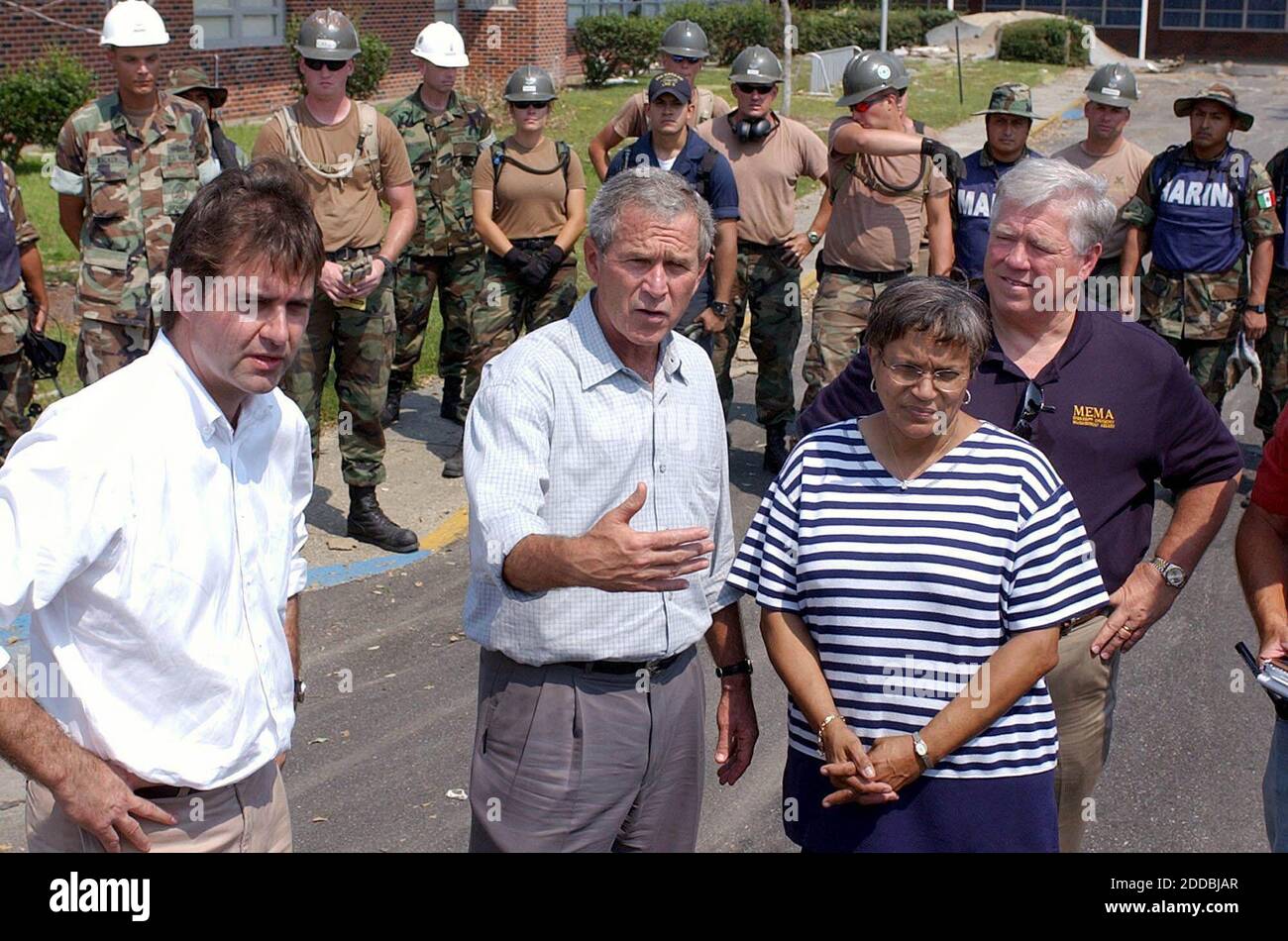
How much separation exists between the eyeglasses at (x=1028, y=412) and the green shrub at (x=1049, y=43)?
36195 millimetres

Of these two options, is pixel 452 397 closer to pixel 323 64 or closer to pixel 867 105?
pixel 323 64

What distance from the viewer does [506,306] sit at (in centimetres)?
890

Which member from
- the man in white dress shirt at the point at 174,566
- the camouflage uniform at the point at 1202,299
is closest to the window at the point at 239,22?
the camouflage uniform at the point at 1202,299

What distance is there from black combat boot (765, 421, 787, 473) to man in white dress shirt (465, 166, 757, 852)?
211 inches

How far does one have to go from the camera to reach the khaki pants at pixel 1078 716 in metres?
3.96

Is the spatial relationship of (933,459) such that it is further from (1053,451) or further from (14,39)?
(14,39)

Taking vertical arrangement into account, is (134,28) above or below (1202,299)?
above

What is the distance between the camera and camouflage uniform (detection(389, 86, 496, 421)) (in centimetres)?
927

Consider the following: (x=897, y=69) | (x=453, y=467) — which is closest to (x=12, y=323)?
(x=453, y=467)

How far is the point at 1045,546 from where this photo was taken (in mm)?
3445

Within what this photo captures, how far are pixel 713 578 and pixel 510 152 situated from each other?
5.60 m

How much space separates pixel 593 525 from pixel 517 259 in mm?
5577

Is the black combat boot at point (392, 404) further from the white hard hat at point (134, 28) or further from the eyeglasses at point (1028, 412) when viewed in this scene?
the eyeglasses at point (1028, 412)

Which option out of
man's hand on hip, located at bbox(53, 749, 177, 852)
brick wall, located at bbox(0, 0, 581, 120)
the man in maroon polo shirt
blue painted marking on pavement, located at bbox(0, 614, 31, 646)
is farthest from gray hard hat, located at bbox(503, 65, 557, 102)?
brick wall, located at bbox(0, 0, 581, 120)
